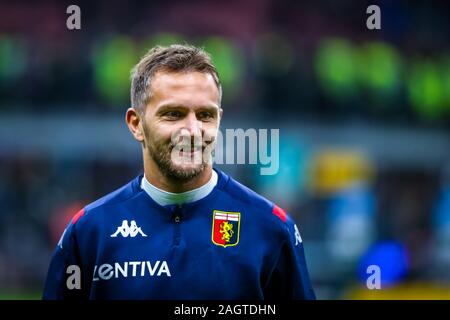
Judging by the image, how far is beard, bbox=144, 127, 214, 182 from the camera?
3.54m

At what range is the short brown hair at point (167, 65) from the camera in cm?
359

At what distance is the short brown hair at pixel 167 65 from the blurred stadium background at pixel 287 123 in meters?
9.45

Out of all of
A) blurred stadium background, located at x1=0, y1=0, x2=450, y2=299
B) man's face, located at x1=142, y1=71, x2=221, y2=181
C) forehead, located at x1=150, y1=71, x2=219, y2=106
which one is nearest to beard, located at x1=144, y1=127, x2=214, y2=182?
man's face, located at x1=142, y1=71, x2=221, y2=181

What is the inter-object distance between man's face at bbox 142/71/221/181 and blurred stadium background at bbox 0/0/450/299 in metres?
9.46

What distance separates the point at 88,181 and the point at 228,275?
11.7m

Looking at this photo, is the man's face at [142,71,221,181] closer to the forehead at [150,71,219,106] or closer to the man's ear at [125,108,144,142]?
the forehead at [150,71,219,106]

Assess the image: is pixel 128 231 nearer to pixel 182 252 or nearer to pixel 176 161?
pixel 182 252

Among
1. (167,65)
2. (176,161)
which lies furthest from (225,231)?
(167,65)

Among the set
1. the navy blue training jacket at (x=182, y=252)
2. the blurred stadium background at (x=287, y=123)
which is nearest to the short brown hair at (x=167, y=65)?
the navy blue training jacket at (x=182, y=252)

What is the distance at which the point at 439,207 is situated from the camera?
16.1 m

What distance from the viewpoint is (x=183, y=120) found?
3518mm

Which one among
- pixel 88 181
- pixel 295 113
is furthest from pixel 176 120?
pixel 295 113

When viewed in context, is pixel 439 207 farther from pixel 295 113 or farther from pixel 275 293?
pixel 275 293
